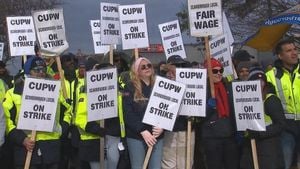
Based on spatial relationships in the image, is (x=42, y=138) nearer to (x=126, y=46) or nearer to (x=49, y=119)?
(x=49, y=119)

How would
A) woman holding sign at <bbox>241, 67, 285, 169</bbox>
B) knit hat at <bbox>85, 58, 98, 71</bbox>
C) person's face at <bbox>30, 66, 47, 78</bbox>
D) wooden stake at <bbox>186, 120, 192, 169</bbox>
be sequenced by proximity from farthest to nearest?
1. knit hat at <bbox>85, 58, 98, 71</bbox>
2. wooden stake at <bbox>186, 120, 192, 169</bbox>
3. woman holding sign at <bbox>241, 67, 285, 169</bbox>
4. person's face at <bbox>30, 66, 47, 78</bbox>

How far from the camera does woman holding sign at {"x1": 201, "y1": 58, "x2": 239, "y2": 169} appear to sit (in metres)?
8.84

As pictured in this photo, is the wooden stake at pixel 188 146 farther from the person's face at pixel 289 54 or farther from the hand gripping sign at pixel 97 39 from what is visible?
the hand gripping sign at pixel 97 39

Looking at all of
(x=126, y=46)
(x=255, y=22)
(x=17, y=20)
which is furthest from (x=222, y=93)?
(x=255, y=22)

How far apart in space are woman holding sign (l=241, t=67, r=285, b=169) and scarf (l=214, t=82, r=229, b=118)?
487mm

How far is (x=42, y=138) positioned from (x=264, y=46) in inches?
222

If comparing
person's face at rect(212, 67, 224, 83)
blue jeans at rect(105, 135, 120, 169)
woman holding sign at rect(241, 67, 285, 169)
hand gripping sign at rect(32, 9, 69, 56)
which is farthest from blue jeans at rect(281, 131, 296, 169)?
hand gripping sign at rect(32, 9, 69, 56)

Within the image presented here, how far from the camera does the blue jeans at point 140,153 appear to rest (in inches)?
329

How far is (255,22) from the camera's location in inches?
1441

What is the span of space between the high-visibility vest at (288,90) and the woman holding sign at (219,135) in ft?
2.41

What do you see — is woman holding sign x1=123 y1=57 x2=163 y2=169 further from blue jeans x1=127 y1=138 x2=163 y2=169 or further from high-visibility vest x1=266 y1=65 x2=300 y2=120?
high-visibility vest x1=266 y1=65 x2=300 y2=120

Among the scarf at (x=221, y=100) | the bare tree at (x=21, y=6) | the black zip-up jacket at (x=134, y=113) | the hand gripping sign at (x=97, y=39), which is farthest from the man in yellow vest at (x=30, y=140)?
the bare tree at (x=21, y=6)

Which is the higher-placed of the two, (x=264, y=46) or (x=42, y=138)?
(x=264, y=46)

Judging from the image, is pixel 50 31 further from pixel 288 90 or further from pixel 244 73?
pixel 288 90
